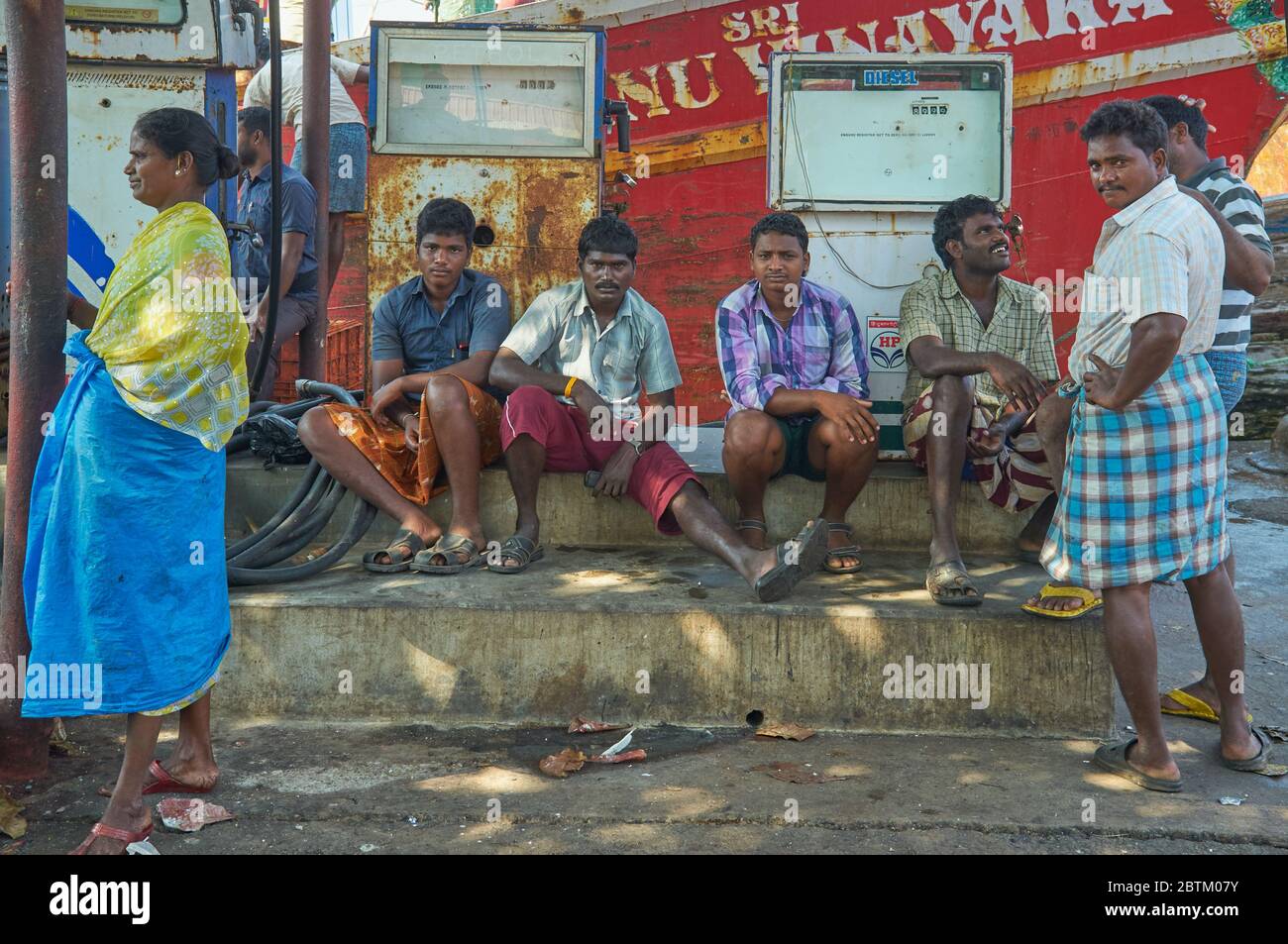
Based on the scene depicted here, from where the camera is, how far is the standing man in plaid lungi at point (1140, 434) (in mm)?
3240

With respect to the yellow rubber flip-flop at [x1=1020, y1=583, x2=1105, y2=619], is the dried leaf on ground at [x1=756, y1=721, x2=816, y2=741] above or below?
below

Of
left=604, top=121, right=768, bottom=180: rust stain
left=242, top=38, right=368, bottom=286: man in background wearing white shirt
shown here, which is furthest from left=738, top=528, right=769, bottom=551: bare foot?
left=604, top=121, right=768, bottom=180: rust stain

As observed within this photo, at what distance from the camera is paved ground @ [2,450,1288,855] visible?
3.00 metres

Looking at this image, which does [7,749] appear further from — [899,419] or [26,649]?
[899,419]

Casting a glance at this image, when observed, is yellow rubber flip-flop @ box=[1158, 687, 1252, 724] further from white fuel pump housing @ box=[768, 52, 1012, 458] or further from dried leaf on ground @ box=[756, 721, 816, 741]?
white fuel pump housing @ box=[768, 52, 1012, 458]

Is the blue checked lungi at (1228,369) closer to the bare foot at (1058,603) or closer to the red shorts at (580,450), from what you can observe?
the bare foot at (1058,603)

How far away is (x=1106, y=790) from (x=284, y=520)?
2817 mm

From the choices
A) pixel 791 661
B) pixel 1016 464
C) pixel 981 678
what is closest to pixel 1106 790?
pixel 981 678

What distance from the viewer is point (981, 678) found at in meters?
3.74

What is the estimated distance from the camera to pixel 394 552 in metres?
4.21

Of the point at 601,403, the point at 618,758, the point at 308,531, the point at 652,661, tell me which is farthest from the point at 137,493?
the point at 601,403

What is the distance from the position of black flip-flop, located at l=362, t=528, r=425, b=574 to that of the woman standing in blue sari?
116 centimetres

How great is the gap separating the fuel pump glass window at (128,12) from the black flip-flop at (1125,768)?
461 centimetres

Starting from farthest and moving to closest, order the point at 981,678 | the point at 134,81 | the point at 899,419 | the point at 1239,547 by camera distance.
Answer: the point at 1239,547
the point at 134,81
the point at 899,419
the point at 981,678
